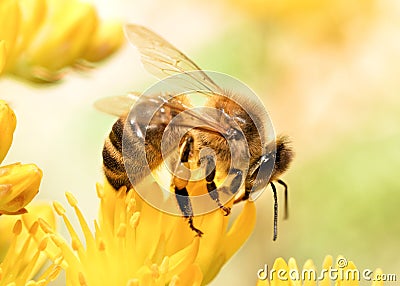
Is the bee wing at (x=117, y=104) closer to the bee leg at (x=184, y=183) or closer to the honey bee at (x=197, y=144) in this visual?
the honey bee at (x=197, y=144)

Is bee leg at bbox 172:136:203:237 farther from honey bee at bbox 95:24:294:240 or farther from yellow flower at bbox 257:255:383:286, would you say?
yellow flower at bbox 257:255:383:286

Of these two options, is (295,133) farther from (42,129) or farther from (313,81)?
(42,129)

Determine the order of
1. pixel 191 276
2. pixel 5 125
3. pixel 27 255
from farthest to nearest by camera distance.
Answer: pixel 27 255
pixel 191 276
pixel 5 125

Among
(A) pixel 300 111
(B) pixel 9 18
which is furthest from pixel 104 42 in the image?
(A) pixel 300 111

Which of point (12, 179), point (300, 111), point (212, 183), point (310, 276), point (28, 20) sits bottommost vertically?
point (300, 111)

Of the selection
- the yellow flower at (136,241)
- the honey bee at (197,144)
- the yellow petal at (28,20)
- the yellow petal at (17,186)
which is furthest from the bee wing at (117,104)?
the yellow petal at (28,20)

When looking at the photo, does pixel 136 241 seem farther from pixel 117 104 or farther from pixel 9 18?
pixel 9 18

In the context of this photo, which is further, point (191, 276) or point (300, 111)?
point (300, 111)

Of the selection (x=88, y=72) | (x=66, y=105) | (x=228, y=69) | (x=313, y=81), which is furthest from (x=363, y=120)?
(x=88, y=72)

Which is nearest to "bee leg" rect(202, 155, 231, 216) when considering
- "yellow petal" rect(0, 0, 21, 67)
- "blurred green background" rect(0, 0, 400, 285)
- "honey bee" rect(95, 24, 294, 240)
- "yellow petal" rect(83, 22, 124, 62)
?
"honey bee" rect(95, 24, 294, 240)
